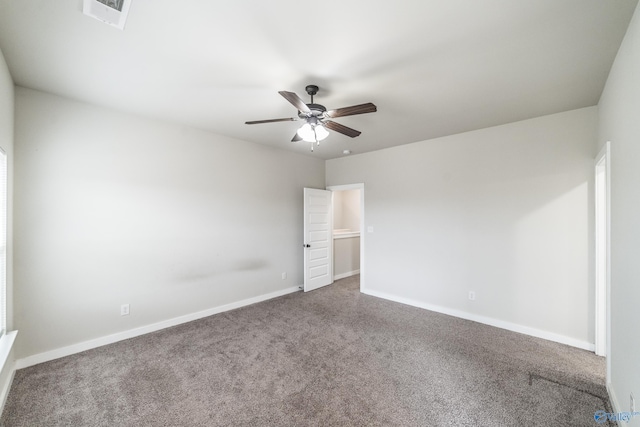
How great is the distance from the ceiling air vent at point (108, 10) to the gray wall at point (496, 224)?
384cm

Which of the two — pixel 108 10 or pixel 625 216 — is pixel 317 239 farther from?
pixel 108 10

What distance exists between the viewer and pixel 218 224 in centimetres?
394

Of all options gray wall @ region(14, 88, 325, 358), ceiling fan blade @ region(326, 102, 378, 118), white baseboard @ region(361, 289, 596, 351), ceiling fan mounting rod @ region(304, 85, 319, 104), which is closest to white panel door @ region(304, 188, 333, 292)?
gray wall @ region(14, 88, 325, 358)

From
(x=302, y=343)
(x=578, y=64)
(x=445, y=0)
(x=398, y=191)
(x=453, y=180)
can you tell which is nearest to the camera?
(x=445, y=0)

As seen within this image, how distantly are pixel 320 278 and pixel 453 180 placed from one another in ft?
9.73

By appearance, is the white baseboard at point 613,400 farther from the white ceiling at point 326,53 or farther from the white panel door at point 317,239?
the white panel door at point 317,239

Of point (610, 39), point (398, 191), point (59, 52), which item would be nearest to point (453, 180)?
point (398, 191)

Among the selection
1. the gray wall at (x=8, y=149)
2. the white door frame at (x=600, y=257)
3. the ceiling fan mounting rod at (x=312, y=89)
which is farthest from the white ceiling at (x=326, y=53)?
the white door frame at (x=600, y=257)

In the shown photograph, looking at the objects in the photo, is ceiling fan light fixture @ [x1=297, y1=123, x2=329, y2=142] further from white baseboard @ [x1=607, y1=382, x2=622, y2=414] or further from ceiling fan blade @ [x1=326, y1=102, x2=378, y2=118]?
white baseboard @ [x1=607, y1=382, x2=622, y2=414]

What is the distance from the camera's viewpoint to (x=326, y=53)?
1950 mm

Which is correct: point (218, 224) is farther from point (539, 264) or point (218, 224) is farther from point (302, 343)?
Answer: point (539, 264)

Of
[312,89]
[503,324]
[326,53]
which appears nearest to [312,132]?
[312,89]

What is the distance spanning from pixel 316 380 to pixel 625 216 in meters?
2.57

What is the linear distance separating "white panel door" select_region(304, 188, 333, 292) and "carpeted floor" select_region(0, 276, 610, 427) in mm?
1659
